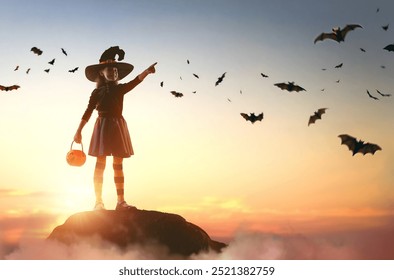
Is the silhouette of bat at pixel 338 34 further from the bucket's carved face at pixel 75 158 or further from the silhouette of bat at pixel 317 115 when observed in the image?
the bucket's carved face at pixel 75 158

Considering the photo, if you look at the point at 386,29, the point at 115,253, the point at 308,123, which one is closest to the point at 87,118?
the point at 115,253

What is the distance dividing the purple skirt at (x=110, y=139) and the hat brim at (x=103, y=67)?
1.91ft

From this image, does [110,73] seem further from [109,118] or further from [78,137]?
[78,137]

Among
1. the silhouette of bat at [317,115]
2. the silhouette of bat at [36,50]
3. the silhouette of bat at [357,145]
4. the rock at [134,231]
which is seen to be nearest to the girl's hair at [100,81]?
the silhouette of bat at [36,50]

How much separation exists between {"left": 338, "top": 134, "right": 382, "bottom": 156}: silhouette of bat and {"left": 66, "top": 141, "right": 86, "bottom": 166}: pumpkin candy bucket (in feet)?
10.4

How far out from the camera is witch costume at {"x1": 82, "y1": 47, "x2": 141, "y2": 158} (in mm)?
6320

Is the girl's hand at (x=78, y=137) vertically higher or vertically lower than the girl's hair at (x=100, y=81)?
lower

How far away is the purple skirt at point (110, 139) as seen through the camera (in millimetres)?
6312

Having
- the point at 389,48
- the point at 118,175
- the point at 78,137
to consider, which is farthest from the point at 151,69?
the point at 389,48

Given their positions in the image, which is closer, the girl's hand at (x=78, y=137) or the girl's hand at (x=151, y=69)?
the girl's hand at (x=151, y=69)

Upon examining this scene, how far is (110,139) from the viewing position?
6.31m

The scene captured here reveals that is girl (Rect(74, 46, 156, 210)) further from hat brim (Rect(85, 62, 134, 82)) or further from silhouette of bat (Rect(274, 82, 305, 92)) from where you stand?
silhouette of bat (Rect(274, 82, 305, 92))
